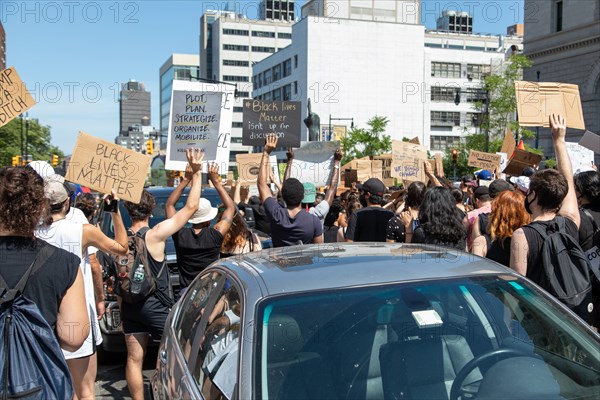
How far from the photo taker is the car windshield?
9.07ft

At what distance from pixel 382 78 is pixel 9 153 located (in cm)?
4566

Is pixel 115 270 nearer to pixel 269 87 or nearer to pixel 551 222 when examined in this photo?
pixel 551 222

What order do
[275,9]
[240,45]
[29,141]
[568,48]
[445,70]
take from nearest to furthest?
[568,48] → [29,141] → [445,70] → [240,45] → [275,9]

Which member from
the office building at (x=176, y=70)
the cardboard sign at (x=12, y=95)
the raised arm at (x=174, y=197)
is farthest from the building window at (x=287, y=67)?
the raised arm at (x=174, y=197)

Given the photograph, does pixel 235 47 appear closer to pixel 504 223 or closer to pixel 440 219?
pixel 440 219

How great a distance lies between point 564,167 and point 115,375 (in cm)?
469

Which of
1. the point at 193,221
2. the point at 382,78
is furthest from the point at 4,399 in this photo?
the point at 382,78

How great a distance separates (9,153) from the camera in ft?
219

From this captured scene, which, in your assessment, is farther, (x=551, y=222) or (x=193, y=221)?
(x=193, y=221)

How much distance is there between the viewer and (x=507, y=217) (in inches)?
186

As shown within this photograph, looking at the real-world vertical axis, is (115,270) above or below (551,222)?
below

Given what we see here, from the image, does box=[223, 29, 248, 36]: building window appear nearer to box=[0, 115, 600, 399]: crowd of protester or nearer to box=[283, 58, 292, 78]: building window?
box=[283, 58, 292, 78]: building window

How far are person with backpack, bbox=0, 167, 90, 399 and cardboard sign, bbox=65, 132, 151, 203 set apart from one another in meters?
1.79

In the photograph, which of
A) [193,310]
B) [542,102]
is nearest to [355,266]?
[193,310]
